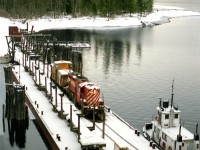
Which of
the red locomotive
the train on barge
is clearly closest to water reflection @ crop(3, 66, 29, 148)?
the train on barge

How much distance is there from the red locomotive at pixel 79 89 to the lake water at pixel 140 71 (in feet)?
18.5

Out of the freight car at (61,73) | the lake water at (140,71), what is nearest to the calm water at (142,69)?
the lake water at (140,71)

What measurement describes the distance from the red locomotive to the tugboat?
6984mm

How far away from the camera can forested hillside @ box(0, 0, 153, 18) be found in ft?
564

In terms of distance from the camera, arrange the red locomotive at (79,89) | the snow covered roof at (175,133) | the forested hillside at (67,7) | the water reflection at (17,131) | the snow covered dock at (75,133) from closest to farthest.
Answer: the snow covered roof at (175,133) < the snow covered dock at (75,133) < the water reflection at (17,131) < the red locomotive at (79,89) < the forested hillside at (67,7)

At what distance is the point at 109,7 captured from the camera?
175 metres

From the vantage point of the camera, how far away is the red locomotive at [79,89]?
4618 cm

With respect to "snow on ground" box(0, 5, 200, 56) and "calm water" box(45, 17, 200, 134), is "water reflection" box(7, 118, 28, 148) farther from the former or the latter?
"snow on ground" box(0, 5, 200, 56)

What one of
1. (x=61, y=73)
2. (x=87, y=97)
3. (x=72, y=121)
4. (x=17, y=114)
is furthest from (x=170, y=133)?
(x=61, y=73)

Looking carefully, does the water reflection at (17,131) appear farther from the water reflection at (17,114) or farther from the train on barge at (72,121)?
the train on barge at (72,121)

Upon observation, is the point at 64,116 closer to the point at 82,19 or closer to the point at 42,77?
the point at 42,77

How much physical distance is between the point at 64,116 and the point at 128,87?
2167 centimetres

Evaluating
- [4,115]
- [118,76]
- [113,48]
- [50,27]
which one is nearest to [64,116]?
[4,115]

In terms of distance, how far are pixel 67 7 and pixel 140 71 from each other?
110096mm
